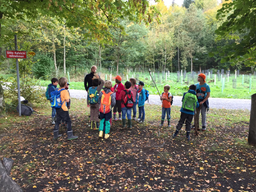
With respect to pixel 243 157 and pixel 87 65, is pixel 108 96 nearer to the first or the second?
pixel 243 157

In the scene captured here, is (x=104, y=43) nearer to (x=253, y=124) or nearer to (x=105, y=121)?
(x=105, y=121)

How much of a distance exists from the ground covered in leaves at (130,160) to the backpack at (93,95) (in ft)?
3.23

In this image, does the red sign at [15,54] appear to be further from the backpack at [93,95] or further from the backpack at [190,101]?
the backpack at [190,101]

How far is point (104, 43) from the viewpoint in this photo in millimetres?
10555

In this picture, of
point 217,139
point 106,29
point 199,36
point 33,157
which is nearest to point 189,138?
point 217,139

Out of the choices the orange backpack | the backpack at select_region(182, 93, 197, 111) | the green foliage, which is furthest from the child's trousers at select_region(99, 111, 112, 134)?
the green foliage

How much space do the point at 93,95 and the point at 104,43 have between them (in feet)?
20.8

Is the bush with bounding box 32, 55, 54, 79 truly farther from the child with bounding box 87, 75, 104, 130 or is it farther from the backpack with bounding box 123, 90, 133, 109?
the backpack with bounding box 123, 90, 133, 109

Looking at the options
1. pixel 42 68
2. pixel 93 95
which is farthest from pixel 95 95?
pixel 42 68

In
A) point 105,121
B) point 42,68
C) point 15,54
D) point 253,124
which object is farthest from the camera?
point 42,68

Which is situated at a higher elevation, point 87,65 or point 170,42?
point 170,42

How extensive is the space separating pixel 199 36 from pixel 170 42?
44.2 ft

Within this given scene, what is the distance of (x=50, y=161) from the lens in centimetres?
386

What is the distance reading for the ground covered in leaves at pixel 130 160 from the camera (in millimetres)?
3191
